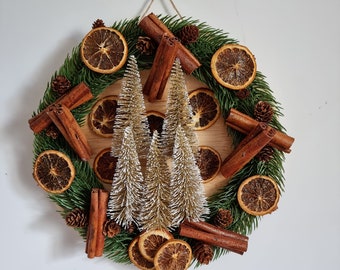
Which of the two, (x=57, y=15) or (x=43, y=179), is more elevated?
(x=57, y=15)

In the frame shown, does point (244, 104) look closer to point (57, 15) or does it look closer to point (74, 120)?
Result: point (74, 120)

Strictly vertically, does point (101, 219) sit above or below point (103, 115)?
below

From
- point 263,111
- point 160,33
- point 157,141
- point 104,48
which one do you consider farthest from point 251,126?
point 104,48

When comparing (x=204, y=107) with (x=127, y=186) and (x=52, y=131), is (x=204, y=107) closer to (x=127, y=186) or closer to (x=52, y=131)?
(x=127, y=186)

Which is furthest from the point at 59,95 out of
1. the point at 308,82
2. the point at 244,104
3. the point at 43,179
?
the point at 308,82

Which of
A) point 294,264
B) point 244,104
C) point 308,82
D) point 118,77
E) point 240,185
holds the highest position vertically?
point 308,82

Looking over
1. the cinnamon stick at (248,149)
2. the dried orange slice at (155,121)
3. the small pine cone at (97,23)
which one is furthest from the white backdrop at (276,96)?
the dried orange slice at (155,121)
